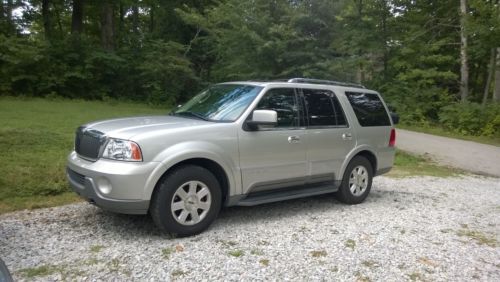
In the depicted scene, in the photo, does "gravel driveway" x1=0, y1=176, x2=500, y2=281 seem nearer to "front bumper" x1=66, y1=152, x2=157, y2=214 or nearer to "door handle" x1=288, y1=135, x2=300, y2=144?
"front bumper" x1=66, y1=152, x2=157, y2=214

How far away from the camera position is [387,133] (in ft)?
23.7

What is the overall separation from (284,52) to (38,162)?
12.7m

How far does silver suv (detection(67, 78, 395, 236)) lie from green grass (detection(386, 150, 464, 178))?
338 cm

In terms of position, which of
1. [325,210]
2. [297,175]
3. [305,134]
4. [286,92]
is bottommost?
[325,210]

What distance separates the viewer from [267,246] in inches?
185

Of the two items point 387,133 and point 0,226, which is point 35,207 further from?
point 387,133

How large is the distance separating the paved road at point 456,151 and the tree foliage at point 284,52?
301 centimetres

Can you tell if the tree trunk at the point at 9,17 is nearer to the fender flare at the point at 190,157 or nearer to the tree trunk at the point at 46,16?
the tree trunk at the point at 46,16

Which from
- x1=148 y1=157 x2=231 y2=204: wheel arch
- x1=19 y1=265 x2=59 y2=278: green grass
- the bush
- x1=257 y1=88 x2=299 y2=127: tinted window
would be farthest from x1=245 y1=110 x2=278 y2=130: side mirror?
the bush

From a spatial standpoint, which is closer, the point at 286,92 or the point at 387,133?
the point at 286,92

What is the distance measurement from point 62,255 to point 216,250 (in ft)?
4.92

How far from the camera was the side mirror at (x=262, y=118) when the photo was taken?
199 inches

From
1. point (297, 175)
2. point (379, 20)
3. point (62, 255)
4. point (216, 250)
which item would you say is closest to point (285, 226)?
point (297, 175)

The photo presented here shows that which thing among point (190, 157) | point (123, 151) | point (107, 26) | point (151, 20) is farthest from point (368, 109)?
point (151, 20)
